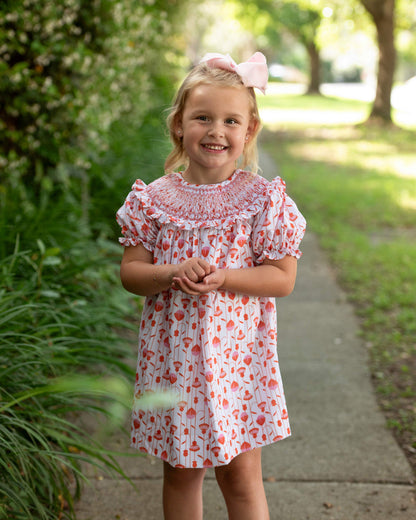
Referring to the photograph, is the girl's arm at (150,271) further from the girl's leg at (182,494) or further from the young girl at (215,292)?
the girl's leg at (182,494)

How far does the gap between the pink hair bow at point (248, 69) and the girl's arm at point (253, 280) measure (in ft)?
1.73

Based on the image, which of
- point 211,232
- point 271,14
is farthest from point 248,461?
point 271,14

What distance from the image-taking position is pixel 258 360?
6.87 feet

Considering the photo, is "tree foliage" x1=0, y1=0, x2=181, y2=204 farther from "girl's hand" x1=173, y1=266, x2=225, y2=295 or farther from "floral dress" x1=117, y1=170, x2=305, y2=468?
"girl's hand" x1=173, y1=266, x2=225, y2=295

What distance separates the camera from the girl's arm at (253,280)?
1847 mm

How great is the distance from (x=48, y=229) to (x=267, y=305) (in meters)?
2.11

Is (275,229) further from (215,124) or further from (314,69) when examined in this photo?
(314,69)

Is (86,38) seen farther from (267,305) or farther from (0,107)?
(267,305)

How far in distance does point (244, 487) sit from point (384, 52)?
18.1m

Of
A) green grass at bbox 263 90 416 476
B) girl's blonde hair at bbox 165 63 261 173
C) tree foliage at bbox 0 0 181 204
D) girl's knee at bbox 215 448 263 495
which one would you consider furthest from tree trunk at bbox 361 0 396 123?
girl's knee at bbox 215 448 263 495

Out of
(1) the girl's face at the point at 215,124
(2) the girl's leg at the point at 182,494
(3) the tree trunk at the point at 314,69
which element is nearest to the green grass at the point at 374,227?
(2) the girl's leg at the point at 182,494

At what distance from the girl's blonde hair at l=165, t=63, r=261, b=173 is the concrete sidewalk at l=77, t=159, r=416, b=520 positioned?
133 centimetres

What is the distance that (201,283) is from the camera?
1.85 m

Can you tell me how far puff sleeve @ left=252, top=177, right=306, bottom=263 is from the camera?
200 cm
